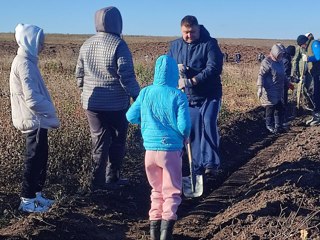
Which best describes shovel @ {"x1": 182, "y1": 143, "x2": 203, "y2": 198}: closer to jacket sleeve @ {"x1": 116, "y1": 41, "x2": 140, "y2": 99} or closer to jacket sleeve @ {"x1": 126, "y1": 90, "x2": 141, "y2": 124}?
jacket sleeve @ {"x1": 116, "y1": 41, "x2": 140, "y2": 99}

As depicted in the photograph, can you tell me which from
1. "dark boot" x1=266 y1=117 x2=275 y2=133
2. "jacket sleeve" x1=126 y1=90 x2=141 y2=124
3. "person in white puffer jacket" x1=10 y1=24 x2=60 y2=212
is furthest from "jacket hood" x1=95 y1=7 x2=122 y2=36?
"dark boot" x1=266 y1=117 x2=275 y2=133

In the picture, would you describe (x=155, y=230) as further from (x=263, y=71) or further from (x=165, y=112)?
(x=263, y=71)

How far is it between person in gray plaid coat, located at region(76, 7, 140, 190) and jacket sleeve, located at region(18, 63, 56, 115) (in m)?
0.87

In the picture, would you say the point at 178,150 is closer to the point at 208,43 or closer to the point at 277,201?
the point at 277,201

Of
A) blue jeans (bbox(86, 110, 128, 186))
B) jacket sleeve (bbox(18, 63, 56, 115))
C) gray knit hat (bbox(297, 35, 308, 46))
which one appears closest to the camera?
jacket sleeve (bbox(18, 63, 56, 115))

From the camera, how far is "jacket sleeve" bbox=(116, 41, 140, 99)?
6.82 m

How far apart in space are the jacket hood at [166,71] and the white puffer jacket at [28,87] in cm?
135

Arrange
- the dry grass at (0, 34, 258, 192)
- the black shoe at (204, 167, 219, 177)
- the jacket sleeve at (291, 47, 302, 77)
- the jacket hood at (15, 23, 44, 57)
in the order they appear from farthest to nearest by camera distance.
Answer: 1. the jacket sleeve at (291, 47, 302, 77)
2. the black shoe at (204, 167, 219, 177)
3. the dry grass at (0, 34, 258, 192)
4. the jacket hood at (15, 23, 44, 57)

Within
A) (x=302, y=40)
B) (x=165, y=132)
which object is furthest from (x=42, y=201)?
(x=302, y=40)

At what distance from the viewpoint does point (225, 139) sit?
10.9 m

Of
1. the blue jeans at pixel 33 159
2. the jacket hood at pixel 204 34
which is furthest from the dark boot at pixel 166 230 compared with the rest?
the jacket hood at pixel 204 34

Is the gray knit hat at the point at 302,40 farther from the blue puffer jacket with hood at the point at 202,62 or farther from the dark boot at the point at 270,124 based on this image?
the blue puffer jacket with hood at the point at 202,62

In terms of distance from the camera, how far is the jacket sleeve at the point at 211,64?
7676 mm

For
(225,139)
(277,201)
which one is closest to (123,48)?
(277,201)
